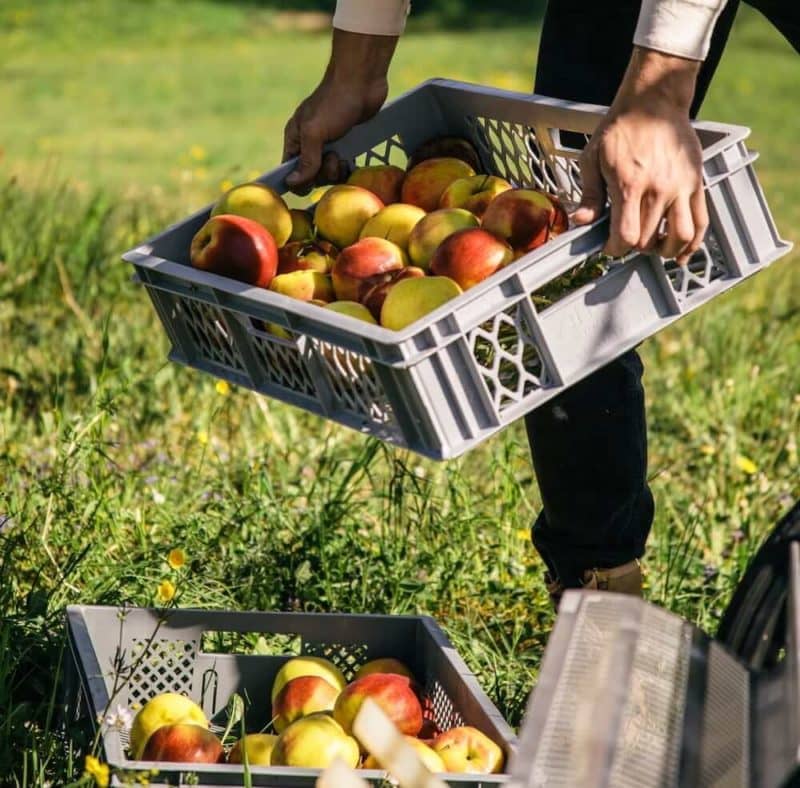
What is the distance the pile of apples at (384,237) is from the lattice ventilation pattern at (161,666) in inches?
25.4

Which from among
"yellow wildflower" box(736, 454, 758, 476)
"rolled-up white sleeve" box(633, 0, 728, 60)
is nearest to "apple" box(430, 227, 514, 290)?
"rolled-up white sleeve" box(633, 0, 728, 60)

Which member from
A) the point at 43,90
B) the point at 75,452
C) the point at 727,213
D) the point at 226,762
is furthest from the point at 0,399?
the point at 43,90

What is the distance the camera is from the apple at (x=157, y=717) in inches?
86.4

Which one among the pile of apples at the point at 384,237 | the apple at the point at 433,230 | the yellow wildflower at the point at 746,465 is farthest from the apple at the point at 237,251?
the yellow wildflower at the point at 746,465

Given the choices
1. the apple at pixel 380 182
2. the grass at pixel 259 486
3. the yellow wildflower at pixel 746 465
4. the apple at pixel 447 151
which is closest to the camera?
the apple at pixel 380 182

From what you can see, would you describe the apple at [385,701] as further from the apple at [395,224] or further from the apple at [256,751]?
the apple at [395,224]

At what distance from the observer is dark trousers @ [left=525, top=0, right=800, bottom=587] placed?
268 centimetres

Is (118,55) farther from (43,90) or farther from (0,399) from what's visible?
(0,399)

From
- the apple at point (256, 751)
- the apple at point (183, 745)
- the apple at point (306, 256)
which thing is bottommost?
the apple at point (256, 751)

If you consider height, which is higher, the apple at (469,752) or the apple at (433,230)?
the apple at (433,230)

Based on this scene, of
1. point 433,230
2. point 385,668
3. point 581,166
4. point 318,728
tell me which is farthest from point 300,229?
point 318,728

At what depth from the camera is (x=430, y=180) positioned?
2.50 meters

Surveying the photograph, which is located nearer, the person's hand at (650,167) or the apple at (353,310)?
the person's hand at (650,167)

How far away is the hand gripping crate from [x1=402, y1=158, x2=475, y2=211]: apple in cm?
19
